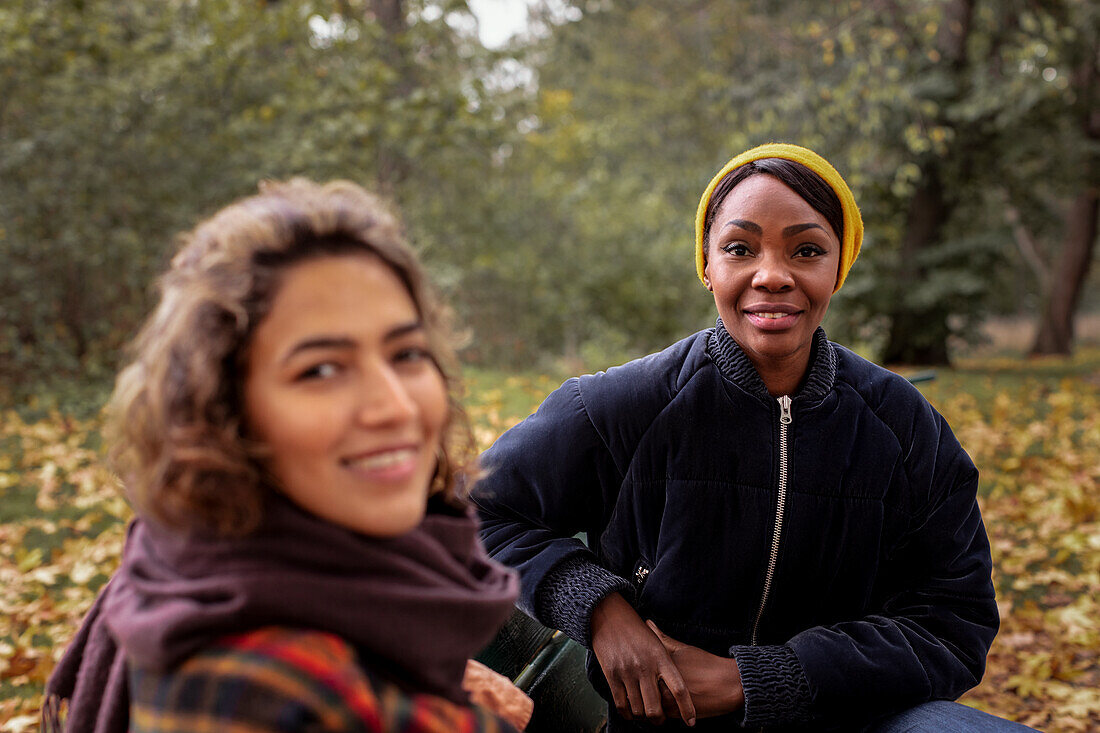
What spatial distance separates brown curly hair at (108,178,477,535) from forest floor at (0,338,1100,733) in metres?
0.39

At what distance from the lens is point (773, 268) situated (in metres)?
1.93

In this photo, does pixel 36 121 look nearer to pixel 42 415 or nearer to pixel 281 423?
pixel 42 415

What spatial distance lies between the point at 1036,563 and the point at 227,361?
541cm

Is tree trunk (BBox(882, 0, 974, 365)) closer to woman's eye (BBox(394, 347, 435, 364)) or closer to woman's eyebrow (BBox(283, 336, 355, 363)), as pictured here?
woman's eye (BBox(394, 347, 435, 364))

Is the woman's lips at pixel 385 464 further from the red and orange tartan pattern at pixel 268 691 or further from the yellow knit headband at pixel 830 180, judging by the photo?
the yellow knit headband at pixel 830 180

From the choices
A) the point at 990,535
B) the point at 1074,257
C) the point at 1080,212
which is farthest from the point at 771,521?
the point at 1074,257

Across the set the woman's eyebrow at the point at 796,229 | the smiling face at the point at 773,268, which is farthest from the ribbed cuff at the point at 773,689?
the woman's eyebrow at the point at 796,229

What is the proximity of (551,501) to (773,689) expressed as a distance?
65cm

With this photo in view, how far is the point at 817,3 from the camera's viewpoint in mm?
11695

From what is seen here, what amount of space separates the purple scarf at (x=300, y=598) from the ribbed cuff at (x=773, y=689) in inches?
34.5

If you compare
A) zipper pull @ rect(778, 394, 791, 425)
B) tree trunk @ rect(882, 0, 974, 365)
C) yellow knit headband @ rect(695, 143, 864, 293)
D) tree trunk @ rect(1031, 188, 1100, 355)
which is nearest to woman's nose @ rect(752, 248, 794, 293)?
yellow knit headband @ rect(695, 143, 864, 293)

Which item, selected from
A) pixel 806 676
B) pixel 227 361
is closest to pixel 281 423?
pixel 227 361

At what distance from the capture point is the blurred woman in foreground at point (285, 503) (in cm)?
97

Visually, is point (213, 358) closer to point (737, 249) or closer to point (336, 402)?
point (336, 402)
